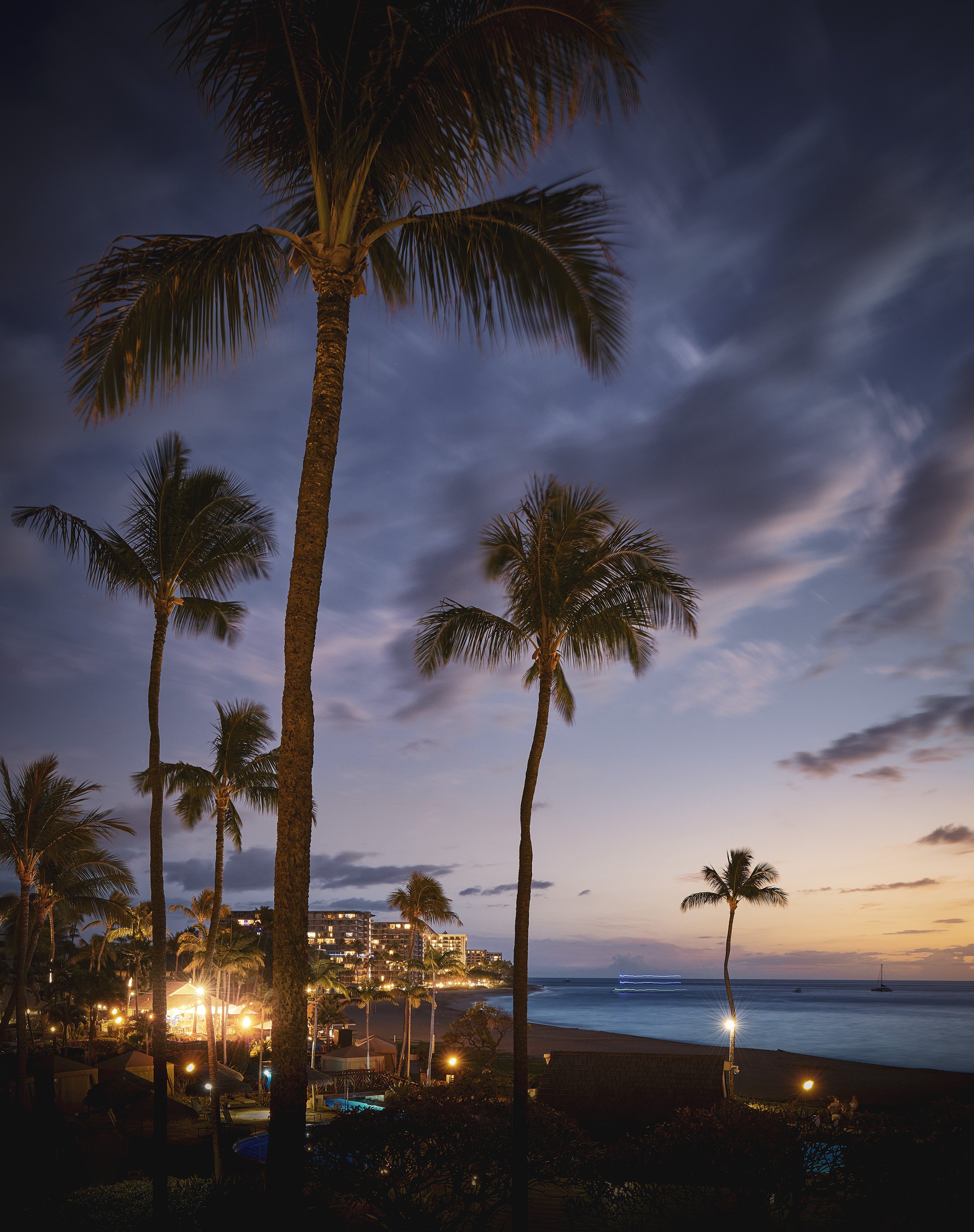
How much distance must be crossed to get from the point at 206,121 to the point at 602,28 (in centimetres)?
313

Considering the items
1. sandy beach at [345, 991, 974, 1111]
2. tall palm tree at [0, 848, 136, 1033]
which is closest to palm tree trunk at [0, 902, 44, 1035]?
tall palm tree at [0, 848, 136, 1033]

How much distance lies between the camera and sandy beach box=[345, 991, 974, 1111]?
1515 inches

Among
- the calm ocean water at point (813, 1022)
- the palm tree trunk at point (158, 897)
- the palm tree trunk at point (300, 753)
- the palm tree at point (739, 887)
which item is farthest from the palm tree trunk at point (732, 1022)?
the calm ocean water at point (813, 1022)

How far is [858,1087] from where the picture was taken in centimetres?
4262

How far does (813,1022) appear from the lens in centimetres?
10050

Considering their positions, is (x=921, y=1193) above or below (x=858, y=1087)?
above

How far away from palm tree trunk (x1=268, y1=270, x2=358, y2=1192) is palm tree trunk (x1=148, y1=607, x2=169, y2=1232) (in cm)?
680

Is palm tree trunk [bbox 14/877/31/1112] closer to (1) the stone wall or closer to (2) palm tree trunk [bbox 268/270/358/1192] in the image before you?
(1) the stone wall

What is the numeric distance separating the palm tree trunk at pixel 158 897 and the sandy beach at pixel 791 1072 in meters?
23.0

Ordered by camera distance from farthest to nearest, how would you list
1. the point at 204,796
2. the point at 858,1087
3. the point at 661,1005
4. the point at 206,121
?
the point at 661,1005 → the point at 858,1087 → the point at 204,796 → the point at 206,121

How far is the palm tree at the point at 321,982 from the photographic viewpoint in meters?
32.8

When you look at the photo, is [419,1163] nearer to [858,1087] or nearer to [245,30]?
→ [245,30]

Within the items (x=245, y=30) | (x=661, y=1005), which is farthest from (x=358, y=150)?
(x=661, y=1005)

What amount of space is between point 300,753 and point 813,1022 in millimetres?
115016
